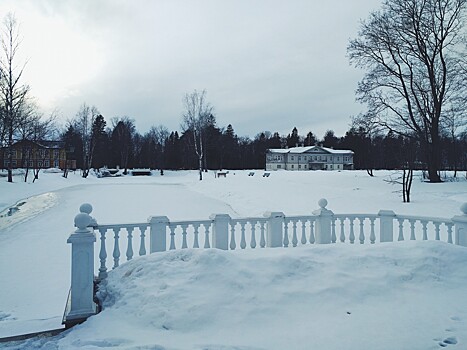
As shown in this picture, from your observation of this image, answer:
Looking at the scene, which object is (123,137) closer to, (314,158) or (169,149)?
(169,149)

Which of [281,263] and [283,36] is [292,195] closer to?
[283,36]

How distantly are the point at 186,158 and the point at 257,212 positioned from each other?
5632 centimetres

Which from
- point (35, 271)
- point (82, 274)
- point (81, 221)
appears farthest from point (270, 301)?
point (35, 271)

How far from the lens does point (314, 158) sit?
76.6 m

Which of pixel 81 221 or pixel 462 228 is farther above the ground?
pixel 81 221

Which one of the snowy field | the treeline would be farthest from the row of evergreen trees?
the snowy field

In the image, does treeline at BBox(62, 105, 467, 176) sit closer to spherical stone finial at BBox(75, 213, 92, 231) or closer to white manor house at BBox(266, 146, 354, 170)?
white manor house at BBox(266, 146, 354, 170)

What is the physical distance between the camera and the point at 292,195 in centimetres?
1980

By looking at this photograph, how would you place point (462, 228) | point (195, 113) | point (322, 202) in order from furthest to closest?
point (195, 113)
point (322, 202)
point (462, 228)

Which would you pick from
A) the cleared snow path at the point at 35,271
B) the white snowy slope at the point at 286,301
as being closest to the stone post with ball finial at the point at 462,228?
the white snowy slope at the point at 286,301

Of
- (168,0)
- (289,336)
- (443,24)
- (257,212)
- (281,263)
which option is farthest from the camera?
(443,24)

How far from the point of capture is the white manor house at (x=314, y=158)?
247 feet

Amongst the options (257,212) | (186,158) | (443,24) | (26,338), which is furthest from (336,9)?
(186,158)

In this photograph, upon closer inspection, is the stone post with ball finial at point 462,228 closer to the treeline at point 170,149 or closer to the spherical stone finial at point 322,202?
the spherical stone finial at point 322,202
